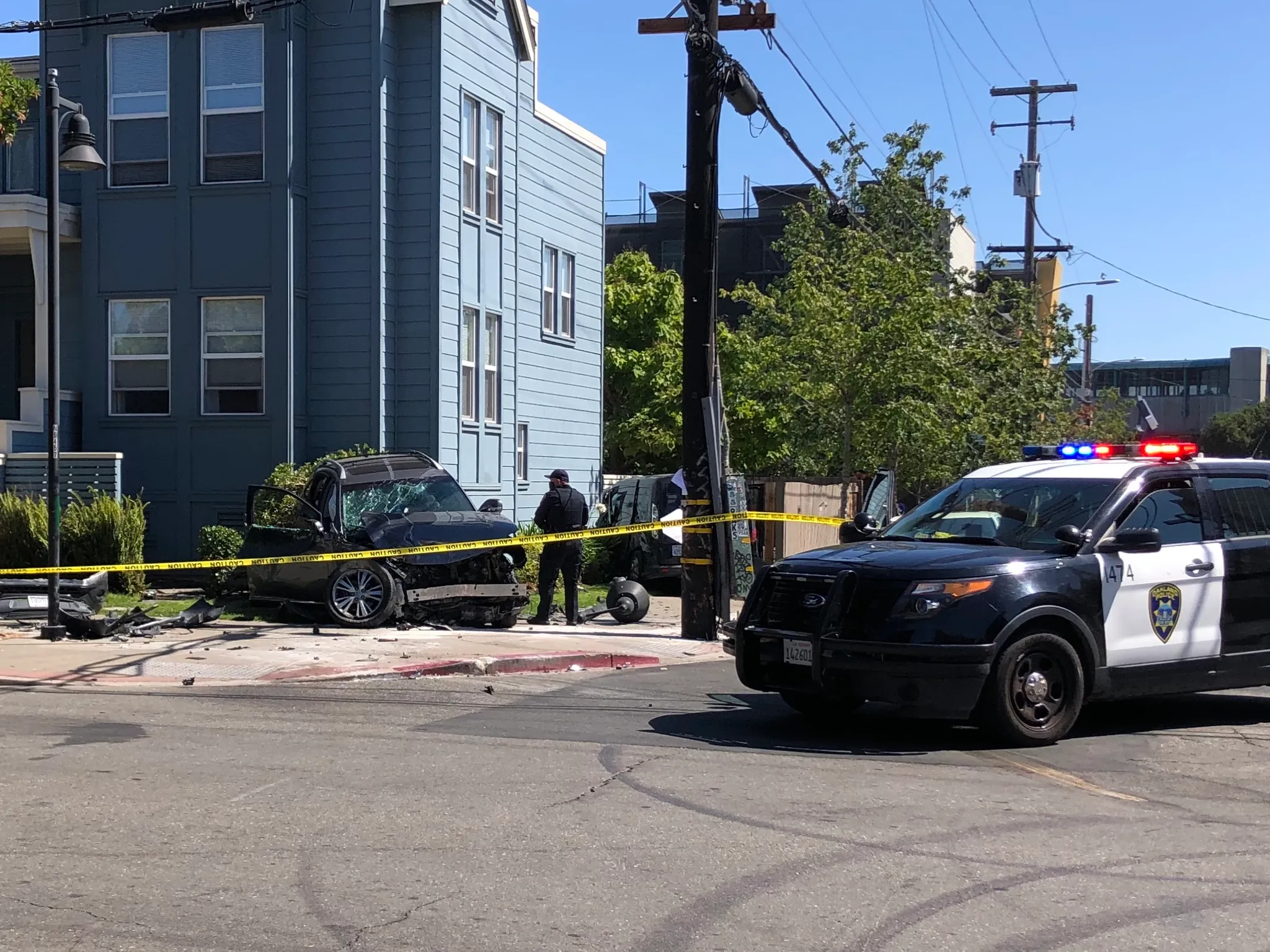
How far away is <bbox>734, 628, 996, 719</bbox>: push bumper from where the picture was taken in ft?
26.2

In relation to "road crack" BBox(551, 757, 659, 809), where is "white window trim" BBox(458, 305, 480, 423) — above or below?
above

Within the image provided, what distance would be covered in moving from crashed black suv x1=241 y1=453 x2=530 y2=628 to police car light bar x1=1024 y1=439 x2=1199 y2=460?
583 centimetres

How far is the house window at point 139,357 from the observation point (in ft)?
65.0

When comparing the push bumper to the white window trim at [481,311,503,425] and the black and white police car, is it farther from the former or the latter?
the white window trim at [481,311,503,425]

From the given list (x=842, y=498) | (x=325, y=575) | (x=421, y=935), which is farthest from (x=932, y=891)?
(x=842, y=498)

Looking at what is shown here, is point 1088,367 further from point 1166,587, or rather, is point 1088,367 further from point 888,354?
point 1166,587

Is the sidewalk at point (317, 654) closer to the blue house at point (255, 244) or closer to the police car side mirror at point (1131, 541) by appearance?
the police car side mirror at point (1131, 541)

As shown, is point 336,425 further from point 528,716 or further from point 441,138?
point 528,716

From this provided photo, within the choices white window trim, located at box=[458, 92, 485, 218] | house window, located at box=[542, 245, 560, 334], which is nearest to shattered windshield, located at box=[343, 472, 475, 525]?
white window trim, located at box=[458, 92, 485, 218]

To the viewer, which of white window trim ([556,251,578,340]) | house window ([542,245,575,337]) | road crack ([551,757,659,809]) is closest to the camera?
road crack ([551,757,659,809])

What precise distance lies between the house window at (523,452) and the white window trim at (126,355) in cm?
577

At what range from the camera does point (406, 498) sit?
15.3m

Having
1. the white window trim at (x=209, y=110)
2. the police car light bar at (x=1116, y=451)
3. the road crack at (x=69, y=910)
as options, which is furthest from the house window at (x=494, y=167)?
the road crack at (x=69, y=910)

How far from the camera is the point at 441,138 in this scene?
64.6ft
